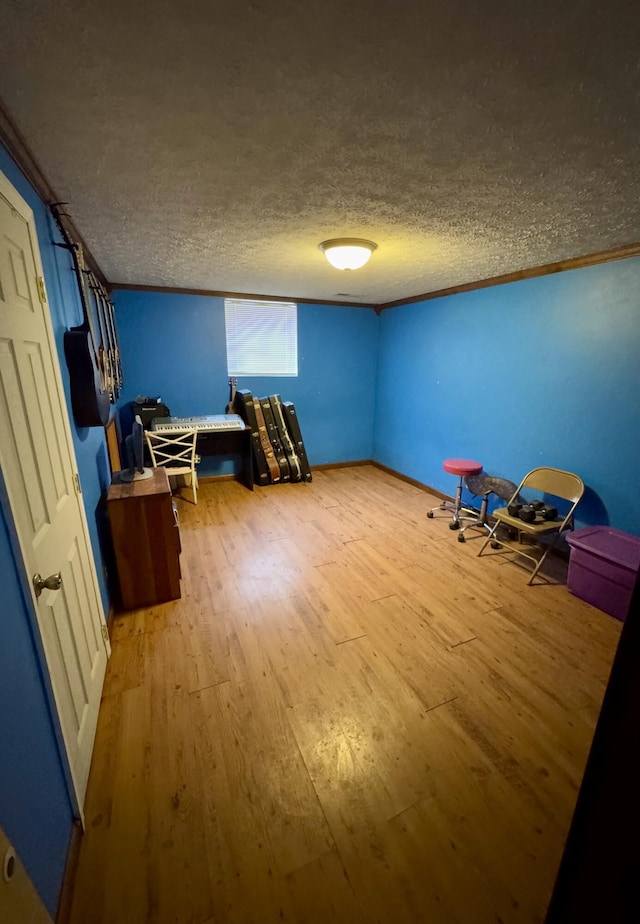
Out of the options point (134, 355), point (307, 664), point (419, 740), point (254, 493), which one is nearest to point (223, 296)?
point (134, 355)

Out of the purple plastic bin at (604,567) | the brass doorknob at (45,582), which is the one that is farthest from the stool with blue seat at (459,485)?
the brass doorknob at (45,582)

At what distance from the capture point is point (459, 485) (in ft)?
12.3

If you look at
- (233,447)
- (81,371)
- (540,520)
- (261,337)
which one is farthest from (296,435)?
(81,371)

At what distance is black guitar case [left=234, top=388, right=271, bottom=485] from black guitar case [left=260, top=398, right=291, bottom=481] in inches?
7.0

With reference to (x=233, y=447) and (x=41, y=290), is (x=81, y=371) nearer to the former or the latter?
(x=41, y=290)

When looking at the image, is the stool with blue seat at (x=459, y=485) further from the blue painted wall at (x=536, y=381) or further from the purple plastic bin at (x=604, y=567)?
the purple plastic bin at (x=604, y=567)

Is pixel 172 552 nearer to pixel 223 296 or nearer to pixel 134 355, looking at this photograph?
pixel 134 355

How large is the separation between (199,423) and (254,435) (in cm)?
70

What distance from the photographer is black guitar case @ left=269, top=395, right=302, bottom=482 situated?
4.81m

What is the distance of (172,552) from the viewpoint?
241cm

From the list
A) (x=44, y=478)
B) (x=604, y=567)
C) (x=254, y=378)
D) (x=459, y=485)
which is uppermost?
(x=254, y=378)

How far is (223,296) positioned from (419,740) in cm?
460

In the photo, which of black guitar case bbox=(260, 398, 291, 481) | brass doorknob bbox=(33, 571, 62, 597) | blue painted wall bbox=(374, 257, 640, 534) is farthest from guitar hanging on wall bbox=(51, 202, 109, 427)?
blue painted wall bbox=(374, 257, 640, 534)

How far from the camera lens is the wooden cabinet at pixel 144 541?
2256 millimetres
